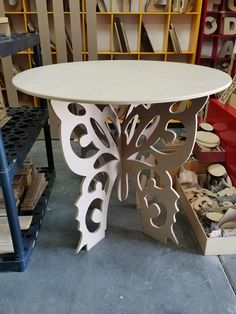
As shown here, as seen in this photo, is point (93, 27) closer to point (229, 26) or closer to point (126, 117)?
point (126, 117)

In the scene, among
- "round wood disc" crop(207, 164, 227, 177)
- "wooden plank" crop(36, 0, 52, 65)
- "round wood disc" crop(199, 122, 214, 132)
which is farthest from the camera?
"wooden plank" crop(36, 0, 52, 65)

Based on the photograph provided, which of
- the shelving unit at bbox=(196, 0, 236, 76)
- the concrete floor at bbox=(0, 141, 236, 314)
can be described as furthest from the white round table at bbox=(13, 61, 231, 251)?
the shelving unit at bbox=(196, 0, 236, 76)

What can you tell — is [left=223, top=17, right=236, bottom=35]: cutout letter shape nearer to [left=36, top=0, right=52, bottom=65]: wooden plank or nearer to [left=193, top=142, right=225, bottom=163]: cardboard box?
[left=193, top=142, right=225, bottom=163]: cardboard box

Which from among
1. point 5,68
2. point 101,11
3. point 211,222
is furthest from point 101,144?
point 101,11

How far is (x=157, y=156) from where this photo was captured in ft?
4.26

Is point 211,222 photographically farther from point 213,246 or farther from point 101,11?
point 101,11

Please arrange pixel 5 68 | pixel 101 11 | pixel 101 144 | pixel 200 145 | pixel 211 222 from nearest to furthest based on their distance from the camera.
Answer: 1. pixel 101 144
2. pixel 211 222
3. pixel 200 145
4. pixel 5 68
5. pixel 101 11

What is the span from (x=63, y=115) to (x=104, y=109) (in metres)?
0.28

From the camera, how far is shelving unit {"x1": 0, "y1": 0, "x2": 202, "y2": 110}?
7.47 ft

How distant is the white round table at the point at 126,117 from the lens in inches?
37.8

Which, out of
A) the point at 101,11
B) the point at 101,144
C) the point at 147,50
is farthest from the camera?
the point at 147,50

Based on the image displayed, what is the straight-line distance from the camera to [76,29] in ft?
7.57

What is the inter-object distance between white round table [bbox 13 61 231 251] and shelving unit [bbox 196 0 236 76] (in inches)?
63.3

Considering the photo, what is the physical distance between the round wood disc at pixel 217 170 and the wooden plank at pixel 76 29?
1479 millimetres
